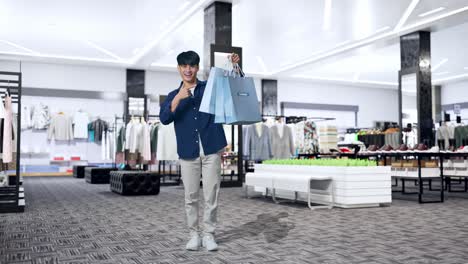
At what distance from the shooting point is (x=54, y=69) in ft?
51.8

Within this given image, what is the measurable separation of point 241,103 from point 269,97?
1579 cm

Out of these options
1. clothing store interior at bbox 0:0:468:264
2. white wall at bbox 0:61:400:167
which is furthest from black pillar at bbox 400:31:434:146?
white wall at bbox 0:61:400:167

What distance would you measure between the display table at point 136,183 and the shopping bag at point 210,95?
4.93 m

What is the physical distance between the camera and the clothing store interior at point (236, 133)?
11.0 feet

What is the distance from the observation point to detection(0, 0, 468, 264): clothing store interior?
11.0 feet

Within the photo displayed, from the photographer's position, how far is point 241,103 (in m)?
3.31

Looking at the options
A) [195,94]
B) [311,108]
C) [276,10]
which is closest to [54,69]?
[276,10]

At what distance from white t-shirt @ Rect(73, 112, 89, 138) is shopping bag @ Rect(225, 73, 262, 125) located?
1344cm

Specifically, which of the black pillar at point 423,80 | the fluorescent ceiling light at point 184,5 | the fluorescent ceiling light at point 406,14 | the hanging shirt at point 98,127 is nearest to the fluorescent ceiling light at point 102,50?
the hanging shirt at point 98,127

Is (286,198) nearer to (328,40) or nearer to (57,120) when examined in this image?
(328,40)

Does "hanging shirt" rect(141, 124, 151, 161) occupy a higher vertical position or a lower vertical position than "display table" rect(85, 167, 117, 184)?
higher

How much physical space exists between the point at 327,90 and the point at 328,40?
813 centimetres

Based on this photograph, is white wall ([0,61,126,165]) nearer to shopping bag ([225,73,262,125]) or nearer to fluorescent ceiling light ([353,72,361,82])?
fluorescent ceiling light ([353,72,361,82])

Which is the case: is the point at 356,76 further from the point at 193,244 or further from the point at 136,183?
the point at 193,244
